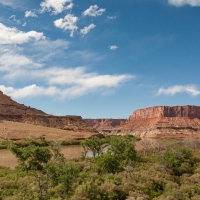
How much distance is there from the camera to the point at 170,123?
554 ft

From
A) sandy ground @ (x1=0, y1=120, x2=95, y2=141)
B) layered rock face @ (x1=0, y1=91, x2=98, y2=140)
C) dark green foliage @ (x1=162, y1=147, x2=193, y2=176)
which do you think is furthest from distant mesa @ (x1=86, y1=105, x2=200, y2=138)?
dark green foliage @ (x1=162, y1=147, x2=193, y2=176)

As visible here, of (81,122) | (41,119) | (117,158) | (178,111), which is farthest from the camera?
(178,111)

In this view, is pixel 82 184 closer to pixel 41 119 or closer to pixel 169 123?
pixel 41 119

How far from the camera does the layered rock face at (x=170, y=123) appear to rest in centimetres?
14450

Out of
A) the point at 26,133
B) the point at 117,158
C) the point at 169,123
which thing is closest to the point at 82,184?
the point at 117,158

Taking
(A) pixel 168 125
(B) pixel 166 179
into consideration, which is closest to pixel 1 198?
(B) pixel 166 179

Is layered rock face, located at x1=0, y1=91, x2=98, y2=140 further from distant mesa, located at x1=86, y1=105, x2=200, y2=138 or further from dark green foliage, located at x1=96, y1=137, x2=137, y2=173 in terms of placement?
dark green foliage, located at x1=96, y1=137, x2=137, y2=173

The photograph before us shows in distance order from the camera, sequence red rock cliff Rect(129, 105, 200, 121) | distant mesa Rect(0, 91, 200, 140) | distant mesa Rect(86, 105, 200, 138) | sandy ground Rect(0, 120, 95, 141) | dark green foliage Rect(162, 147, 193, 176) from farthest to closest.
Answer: red rock cliff Rect(129, 105, 200, 121)
distant mesa Rect(86, 105, 200, 138)
distant mesa Rect(0, 91, 200, 140)
sandy ground Rect(0, 120, 95, 141)
dark green foliage Rect(162, 147, 193, 176)

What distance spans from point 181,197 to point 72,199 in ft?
25.5

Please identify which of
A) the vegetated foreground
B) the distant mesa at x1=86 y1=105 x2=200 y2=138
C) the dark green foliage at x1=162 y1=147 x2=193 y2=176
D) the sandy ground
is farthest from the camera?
the distant mesa at x1=86 y1=105 x2=200 y2=138

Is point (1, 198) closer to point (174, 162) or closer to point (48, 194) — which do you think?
point (48, 194)

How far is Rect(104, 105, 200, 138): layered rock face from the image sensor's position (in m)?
144

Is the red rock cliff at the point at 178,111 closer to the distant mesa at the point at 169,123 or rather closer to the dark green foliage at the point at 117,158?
the distant mesa at the point at 169,123

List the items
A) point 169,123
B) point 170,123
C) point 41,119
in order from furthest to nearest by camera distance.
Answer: point 170,123
point 169,123
point 41,119
